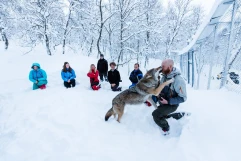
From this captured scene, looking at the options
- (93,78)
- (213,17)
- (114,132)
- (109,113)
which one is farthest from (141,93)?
(93,78)

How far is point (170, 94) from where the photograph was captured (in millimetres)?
3686

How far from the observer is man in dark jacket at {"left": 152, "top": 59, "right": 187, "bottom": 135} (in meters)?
3.45

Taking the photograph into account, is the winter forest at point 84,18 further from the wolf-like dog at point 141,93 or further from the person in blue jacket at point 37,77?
the wolf-like dog at point 141,93

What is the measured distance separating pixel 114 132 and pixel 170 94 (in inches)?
62.9

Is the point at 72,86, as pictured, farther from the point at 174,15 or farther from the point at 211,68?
the point at 174,15

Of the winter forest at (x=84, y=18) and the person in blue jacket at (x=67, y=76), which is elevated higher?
the winter forest at (x=84, y=18)

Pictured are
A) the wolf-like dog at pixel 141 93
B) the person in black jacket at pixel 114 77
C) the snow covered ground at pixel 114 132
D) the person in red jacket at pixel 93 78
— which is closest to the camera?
the snow covered ground at pixel 114 132

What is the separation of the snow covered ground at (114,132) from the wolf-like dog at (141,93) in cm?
39

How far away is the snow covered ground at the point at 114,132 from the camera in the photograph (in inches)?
114

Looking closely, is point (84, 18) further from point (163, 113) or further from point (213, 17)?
point (163, 113)

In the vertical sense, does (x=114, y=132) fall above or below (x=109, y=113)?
below

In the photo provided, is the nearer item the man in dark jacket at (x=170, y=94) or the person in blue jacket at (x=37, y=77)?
the man in dark jacket at (x=170, y=94)

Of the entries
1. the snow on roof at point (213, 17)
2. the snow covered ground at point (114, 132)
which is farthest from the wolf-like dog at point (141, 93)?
the snow on roof at point (213, 17)

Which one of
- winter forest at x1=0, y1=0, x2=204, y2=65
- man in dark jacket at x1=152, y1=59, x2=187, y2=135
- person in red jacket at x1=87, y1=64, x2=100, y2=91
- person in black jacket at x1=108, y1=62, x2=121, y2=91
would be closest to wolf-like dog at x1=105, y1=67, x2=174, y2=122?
man in dark jacket at x1=152, y1=59, x2=187, y2=135
